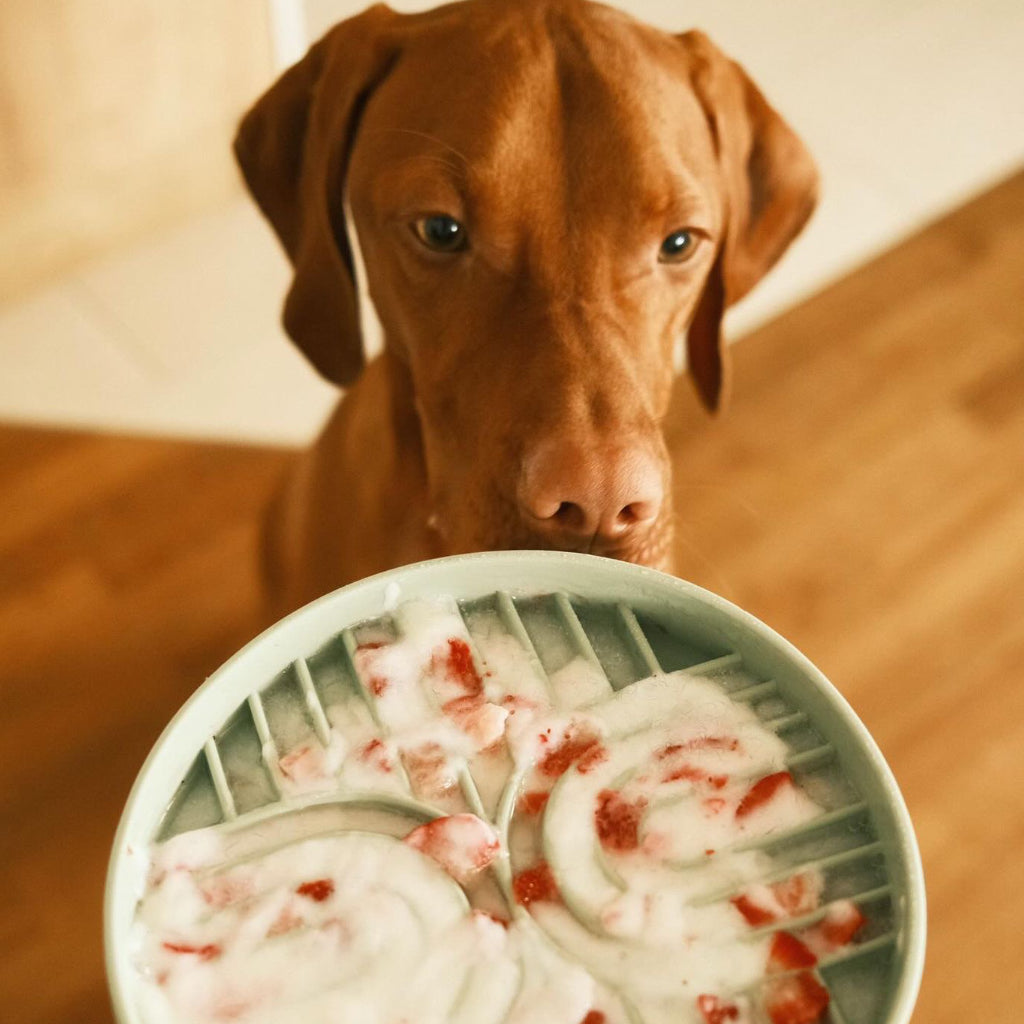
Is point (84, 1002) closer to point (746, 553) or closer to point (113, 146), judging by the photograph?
point (746, 553)

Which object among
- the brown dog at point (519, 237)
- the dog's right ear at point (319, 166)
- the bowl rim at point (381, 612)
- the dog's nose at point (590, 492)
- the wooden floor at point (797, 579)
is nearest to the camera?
the bowl rim at point (381, 612)

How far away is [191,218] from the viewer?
9.46ft

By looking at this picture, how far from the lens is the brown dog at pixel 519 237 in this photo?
1173mm

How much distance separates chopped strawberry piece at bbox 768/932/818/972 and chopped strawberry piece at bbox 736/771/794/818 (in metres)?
0.08

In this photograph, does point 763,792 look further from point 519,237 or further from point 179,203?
point 179,203

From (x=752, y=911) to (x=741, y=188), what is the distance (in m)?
1.11

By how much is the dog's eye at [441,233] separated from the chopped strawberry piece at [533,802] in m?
0.75

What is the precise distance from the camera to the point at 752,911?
710 mm

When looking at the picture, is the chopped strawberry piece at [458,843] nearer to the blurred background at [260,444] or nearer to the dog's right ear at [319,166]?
the dog's right ear at [319,166]

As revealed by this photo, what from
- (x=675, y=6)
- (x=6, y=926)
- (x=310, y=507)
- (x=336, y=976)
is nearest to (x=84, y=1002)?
(x=6, y=926)

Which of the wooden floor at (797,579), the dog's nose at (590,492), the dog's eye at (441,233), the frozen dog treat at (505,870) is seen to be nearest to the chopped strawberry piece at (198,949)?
the frozen dog treat at (505,870)

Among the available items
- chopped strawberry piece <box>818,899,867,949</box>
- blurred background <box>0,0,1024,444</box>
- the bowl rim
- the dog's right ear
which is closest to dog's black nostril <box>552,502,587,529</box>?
the bowl rim

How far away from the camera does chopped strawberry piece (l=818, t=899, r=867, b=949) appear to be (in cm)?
69

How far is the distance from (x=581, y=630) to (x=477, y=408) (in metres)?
0.48
